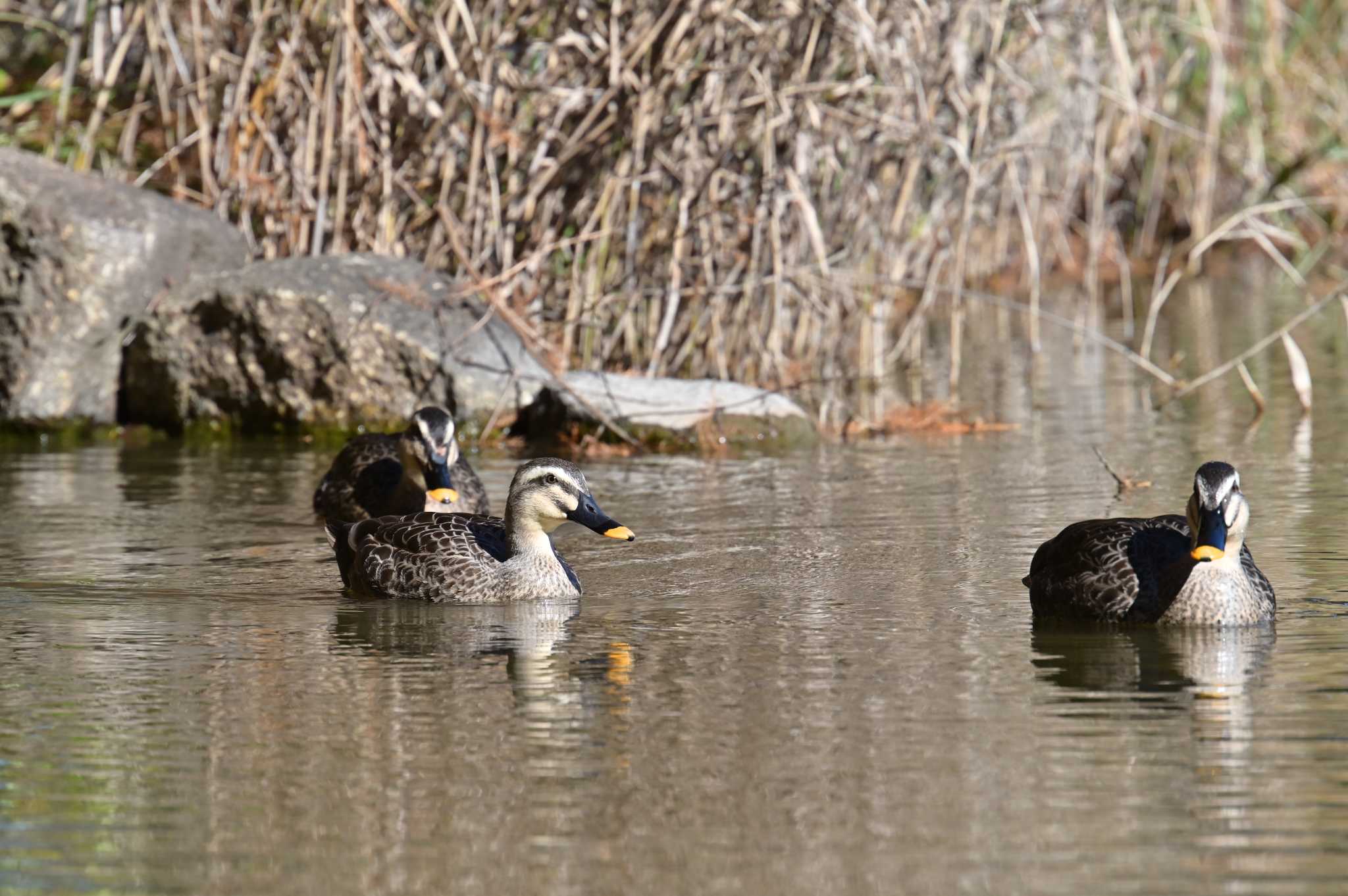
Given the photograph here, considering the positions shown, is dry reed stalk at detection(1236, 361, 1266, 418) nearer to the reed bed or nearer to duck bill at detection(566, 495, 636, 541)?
the reed bed

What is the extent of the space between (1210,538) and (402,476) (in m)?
4.34

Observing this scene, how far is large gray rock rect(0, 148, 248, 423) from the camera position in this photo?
1295 centimetres

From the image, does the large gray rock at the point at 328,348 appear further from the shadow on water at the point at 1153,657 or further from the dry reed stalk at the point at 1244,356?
the shadow on water at the point at 1153,657

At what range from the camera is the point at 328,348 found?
12.8 metres

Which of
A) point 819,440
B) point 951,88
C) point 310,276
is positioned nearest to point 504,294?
point 310,276

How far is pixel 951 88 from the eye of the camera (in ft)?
40.9

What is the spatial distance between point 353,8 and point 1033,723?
301 inches

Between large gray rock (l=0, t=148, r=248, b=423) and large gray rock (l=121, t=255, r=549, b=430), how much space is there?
0.91ft

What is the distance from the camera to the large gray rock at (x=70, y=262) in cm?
1295

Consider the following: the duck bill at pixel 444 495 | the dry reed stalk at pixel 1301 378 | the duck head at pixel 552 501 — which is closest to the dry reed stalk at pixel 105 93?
the duck bill at pixel 444 495

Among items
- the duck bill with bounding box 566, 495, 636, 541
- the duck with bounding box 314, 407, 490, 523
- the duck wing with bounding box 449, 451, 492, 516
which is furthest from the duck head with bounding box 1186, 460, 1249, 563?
the duck wing with bounding box 449, 451, 492, 516

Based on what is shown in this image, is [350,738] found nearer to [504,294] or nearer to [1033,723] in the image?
[1033,723]

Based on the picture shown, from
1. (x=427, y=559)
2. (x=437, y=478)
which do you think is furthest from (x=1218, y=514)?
(x=437, y=478)

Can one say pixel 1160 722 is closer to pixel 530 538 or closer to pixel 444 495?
pixel 530 538
